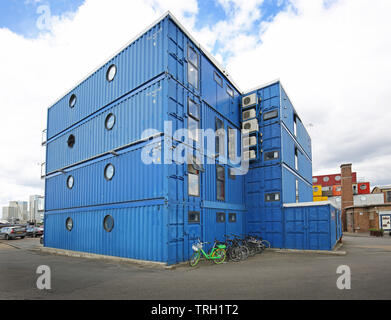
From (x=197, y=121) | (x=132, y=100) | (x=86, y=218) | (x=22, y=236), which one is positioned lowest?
(x=22, y=236)

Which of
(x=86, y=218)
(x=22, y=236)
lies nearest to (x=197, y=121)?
(x=86, y=218)

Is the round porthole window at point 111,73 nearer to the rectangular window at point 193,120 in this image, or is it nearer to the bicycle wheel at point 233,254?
the rectangular window at point 193,120

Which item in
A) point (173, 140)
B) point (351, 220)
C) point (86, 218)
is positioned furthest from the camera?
point (351, 220)

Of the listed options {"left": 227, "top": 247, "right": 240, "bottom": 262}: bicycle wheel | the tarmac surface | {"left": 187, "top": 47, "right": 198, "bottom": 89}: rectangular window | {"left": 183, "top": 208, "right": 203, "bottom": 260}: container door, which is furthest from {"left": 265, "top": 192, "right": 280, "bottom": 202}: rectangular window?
{"left": 187, "top": 47, "right": 198, "bottom": 89}: rectangular window

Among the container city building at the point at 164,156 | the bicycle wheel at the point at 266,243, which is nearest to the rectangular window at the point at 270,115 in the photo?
the container city building at the point at 164,156

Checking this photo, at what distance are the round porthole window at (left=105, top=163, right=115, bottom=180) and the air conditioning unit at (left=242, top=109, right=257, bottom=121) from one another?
8.92 meters

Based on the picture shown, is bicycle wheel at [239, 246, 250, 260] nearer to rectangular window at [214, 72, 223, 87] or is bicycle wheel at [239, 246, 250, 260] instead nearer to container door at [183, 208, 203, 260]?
container door at [183, 208, 203, 260]

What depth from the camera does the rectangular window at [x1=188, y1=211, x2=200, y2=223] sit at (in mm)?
12391

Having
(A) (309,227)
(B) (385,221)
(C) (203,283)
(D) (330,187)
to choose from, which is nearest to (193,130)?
(C) (203,283)

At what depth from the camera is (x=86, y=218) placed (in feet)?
49.7

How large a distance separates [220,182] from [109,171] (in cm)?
574

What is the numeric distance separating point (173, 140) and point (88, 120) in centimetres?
692
